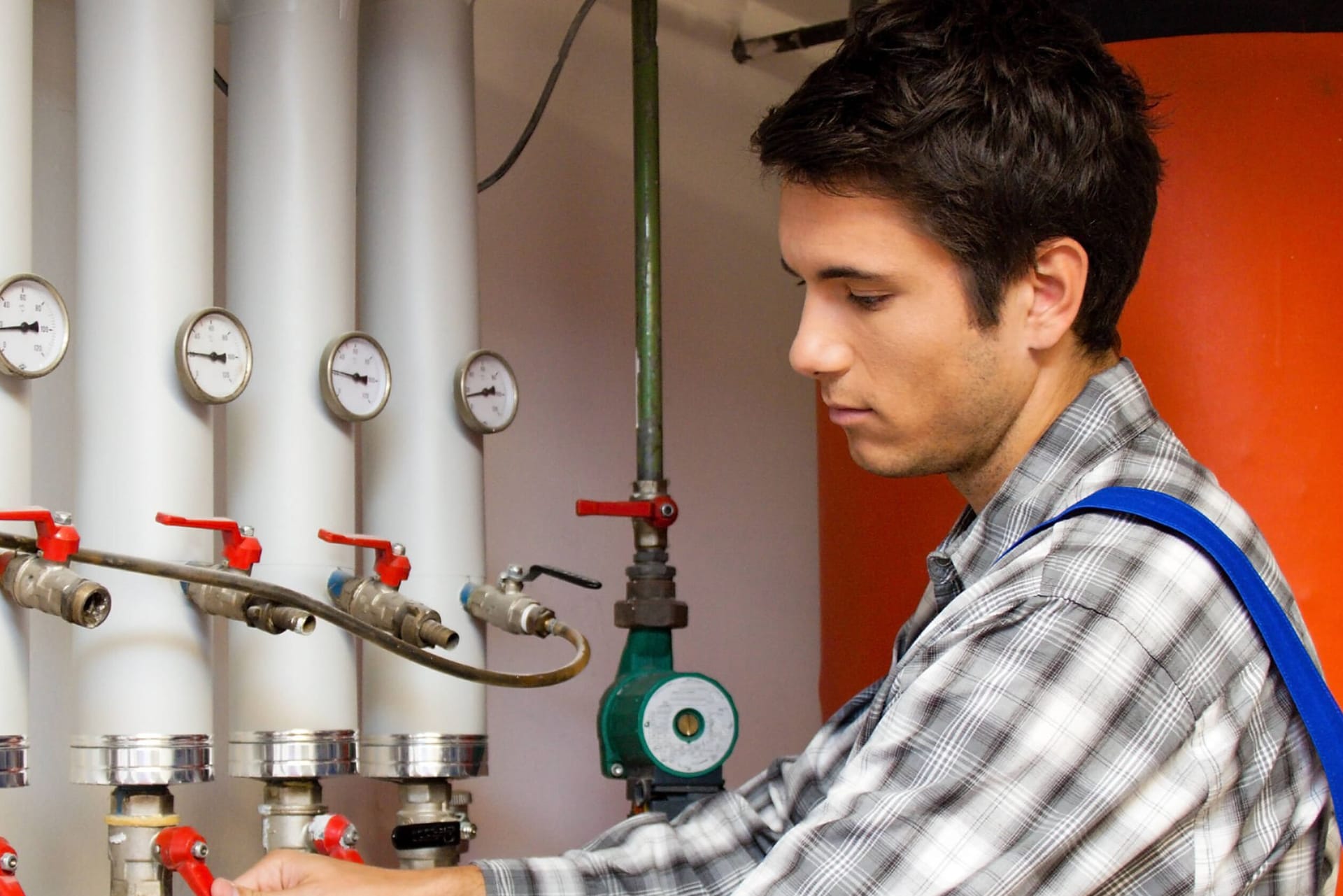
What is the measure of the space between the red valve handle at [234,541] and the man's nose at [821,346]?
0.42 metres

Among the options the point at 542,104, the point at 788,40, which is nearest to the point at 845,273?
the point at 542,104

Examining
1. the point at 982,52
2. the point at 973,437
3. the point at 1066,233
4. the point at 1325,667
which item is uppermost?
the point at 982,52

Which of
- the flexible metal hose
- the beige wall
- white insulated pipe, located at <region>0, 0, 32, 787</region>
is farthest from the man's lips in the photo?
the beige wall

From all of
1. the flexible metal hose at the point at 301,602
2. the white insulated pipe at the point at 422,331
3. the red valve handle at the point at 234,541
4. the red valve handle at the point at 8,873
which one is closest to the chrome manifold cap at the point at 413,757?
the white insulated pipe at the point at 422,331

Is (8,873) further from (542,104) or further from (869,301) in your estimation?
(542,104)

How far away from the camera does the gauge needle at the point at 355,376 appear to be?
114cm

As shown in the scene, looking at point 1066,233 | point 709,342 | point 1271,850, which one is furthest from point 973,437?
point 709,342

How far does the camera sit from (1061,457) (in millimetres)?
854

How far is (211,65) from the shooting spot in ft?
3.65

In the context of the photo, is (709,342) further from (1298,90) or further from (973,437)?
(973,437)

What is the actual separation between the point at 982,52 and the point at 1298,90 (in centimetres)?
48

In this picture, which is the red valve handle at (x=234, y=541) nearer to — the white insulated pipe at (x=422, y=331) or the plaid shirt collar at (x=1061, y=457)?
the white insulated pipe at (x=422, y=331)

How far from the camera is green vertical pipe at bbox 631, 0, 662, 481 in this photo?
1.42 m

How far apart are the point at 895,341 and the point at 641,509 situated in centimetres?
56
